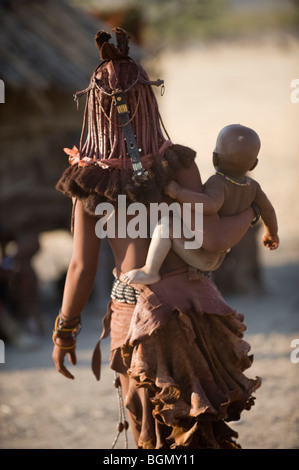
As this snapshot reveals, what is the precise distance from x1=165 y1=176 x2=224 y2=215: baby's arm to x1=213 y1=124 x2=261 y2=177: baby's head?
0.11 m

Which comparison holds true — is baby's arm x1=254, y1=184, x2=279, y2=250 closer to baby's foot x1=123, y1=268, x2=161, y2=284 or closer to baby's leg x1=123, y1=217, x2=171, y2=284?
baby's leg x1=123, y1=217, x2=171, y2=284

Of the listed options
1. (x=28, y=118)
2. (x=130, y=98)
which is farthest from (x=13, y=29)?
(x=130, y=98)

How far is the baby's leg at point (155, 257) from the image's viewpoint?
270 centimetres

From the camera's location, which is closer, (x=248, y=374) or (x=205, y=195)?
(x=205, y=195)

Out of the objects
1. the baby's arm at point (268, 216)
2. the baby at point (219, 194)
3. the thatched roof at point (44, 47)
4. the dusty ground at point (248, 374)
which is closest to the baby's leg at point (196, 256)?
the baby at point (219, 194)

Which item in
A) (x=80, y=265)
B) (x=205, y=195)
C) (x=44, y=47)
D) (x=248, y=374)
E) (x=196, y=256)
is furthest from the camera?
(x=44, y=47)

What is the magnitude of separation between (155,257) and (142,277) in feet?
0.34

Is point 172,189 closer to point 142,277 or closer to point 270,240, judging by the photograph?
point 142,277

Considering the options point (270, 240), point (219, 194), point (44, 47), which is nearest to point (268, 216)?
point (270, 240)

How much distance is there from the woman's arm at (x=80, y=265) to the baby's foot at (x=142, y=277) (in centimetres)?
24

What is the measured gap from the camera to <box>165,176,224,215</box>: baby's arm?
2.63 m

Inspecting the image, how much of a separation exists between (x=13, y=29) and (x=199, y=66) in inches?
1189

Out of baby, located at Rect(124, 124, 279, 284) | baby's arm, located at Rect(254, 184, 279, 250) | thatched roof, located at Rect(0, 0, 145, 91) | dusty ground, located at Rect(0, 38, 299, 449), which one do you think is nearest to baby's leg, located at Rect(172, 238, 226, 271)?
baby, located at Rect(124, 124, 279, 284)

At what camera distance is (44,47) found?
288 inches
